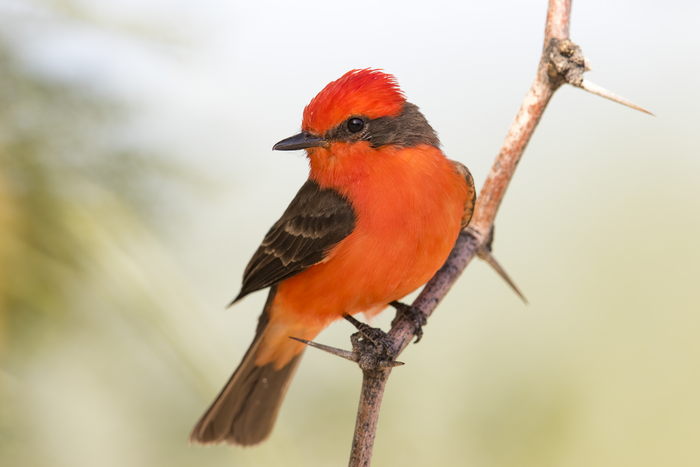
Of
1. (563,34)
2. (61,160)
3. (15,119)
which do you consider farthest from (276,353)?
(563,34)

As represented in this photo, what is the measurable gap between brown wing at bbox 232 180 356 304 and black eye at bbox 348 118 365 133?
0.86 feet

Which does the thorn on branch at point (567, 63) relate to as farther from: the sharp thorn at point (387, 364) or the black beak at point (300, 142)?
the sharp thorn at point (387, 364)

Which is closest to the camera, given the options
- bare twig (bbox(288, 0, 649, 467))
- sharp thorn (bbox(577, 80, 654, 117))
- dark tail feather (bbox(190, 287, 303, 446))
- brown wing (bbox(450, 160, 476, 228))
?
sharp thorn (bbox(577, 80, 654, 117))

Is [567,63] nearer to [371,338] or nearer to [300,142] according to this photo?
[300,142]

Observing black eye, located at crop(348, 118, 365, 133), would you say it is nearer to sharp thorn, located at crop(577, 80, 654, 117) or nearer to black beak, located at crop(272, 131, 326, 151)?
black beak, located at crop(272, 131, 326, 151)

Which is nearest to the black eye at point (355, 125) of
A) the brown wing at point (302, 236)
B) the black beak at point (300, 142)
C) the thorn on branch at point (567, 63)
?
the black beak at point (300, 142)

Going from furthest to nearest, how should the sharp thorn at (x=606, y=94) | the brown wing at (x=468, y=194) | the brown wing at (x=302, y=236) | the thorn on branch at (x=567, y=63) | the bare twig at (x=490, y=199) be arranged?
the brown wing at (x=468, y=194) → the brown wing at (x=302, y=236) → the thorn on branch at (x=567, y=63) → the bare twig at (x=490, y=199) → the sharp thorn at (x=606, y=94)

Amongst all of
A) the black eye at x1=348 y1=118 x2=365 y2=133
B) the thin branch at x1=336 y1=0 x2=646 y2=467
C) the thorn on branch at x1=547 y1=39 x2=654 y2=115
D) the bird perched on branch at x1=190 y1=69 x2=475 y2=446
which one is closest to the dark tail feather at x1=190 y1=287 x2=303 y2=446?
the bird perched on branch at x1=190 y1=69 x2=475 y2=446

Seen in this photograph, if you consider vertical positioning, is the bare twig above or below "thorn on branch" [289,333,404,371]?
above

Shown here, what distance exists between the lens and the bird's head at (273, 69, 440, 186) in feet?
6.64

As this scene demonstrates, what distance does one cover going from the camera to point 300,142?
2059 mm

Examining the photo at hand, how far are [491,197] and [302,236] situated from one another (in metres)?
0.74

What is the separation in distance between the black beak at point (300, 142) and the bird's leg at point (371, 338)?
0.67 meters

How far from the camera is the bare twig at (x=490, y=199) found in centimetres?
179
